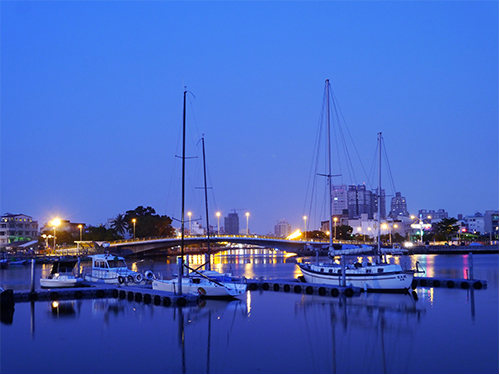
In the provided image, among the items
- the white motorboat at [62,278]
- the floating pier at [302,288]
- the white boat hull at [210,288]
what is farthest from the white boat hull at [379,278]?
the white motorboat at [62,278]

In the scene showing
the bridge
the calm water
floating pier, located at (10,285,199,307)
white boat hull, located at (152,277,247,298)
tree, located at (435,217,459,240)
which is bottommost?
the calm water

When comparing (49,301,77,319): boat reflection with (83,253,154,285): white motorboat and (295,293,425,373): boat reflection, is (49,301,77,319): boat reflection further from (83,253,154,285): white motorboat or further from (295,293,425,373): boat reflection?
Answer: (295,293,425,373): boat reflection

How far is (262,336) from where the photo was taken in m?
29.2

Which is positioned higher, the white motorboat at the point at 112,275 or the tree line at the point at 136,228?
the tree line at the point at 136,228

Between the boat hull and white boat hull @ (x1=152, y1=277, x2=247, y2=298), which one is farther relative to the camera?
the boat hull

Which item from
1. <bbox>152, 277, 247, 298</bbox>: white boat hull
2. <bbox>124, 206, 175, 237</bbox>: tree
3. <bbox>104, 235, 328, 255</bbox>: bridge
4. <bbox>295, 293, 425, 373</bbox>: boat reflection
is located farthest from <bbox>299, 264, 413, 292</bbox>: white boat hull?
<bbox>124, 206, 175, 237</bbox>: tree

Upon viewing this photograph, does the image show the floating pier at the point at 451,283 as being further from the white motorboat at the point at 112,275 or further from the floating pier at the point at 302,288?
the white motorboat at the point at 112,275

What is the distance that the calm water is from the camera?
2336 centimetres

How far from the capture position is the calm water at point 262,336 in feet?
76.6

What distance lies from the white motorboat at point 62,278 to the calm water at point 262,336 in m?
7.43

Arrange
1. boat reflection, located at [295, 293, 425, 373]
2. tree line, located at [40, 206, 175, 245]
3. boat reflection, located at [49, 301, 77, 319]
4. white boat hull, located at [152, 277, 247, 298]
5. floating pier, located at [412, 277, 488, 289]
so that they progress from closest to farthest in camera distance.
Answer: boat reflection, located at [295, 293, 425, 373]
boat reflection, located at [49, 301, 77, 319]
white boat hull, located at [152, 277, 247, 298]
floating pier, located at [412, 277, 488, 289]
tree line, located at [40, 206, 175, 245]

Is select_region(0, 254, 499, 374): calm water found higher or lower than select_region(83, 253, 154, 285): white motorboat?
lower

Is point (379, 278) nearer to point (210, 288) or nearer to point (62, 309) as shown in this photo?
point (210, 288)

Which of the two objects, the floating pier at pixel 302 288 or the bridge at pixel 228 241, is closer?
the floating pier at pixel 302 288
